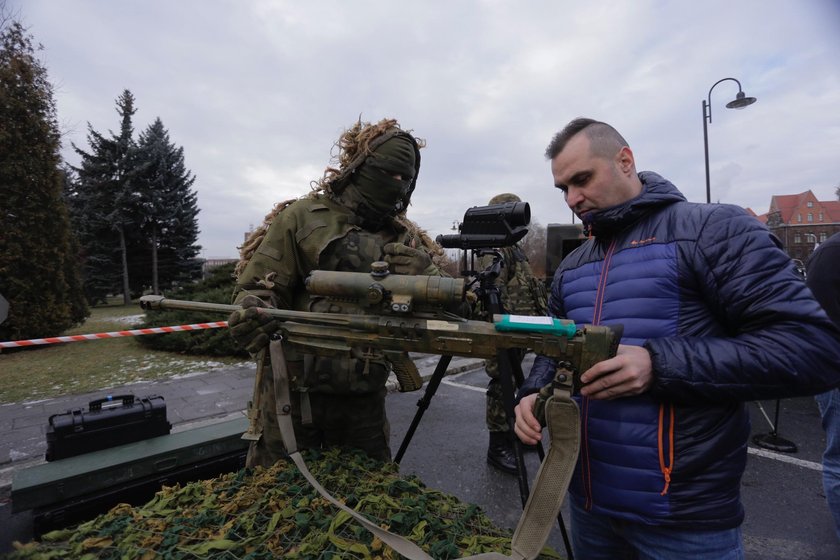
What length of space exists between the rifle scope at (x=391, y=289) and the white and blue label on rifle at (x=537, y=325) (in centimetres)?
20

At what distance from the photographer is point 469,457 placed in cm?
409

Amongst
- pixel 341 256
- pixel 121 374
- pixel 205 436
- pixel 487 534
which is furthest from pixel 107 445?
pixel 121 374

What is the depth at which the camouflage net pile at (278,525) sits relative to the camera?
144cm

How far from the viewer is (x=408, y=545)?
142cm

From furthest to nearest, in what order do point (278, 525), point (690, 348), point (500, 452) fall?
point (500, 452)
point (278, 525)
point (690, 348)

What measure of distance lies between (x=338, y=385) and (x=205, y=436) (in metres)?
1.63

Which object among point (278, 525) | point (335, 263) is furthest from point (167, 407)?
point (278, 525)

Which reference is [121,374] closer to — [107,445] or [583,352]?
[107,445]

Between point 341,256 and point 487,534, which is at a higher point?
point 341,256

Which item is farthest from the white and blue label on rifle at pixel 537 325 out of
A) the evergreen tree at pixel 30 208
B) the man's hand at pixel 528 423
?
the evergreen tree at pixel 30 208

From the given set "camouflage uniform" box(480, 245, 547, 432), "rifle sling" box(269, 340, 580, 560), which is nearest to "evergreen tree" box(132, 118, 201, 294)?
"camouflage uniform" box(480, 245, 547, 432)

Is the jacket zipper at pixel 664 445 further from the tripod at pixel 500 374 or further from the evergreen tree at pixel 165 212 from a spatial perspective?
the evergreen tree at pixel 165 212

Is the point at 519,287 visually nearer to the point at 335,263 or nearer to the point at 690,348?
the point at 335,263

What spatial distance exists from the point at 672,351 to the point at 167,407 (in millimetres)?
5583
